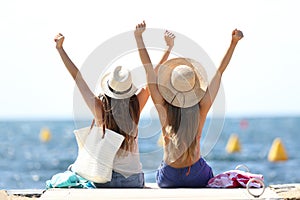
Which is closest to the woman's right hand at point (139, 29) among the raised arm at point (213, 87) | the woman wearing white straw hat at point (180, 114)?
the woman wearing white straw hat at point (180, 114)

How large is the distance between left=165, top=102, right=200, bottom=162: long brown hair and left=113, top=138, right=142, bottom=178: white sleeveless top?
0.90 ft

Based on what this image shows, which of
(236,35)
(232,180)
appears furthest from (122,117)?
(236,35)

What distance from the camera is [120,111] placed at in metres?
4.87

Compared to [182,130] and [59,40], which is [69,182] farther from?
[59,40]

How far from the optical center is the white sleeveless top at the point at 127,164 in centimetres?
489

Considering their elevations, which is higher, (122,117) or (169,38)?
(169,38)

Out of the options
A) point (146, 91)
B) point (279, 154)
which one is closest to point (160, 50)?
point (146, 91)

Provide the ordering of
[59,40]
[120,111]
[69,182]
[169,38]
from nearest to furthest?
[69,182] → [120,111] → [59,40] → [169,38]

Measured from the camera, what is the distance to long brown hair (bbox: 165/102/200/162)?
4.82m

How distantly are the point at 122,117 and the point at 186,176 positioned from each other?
2.06 feet

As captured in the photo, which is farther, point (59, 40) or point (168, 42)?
point (168, 42)

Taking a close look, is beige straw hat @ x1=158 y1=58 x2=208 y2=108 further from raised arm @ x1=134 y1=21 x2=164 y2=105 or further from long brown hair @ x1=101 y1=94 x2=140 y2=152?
long brown hair @ x1=101 y1=94 x2=140 y2=152

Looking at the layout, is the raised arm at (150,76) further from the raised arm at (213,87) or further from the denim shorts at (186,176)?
the denim shorts at (186,176)

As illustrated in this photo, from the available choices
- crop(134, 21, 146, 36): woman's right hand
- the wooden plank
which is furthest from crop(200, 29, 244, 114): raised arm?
the wooden plank
